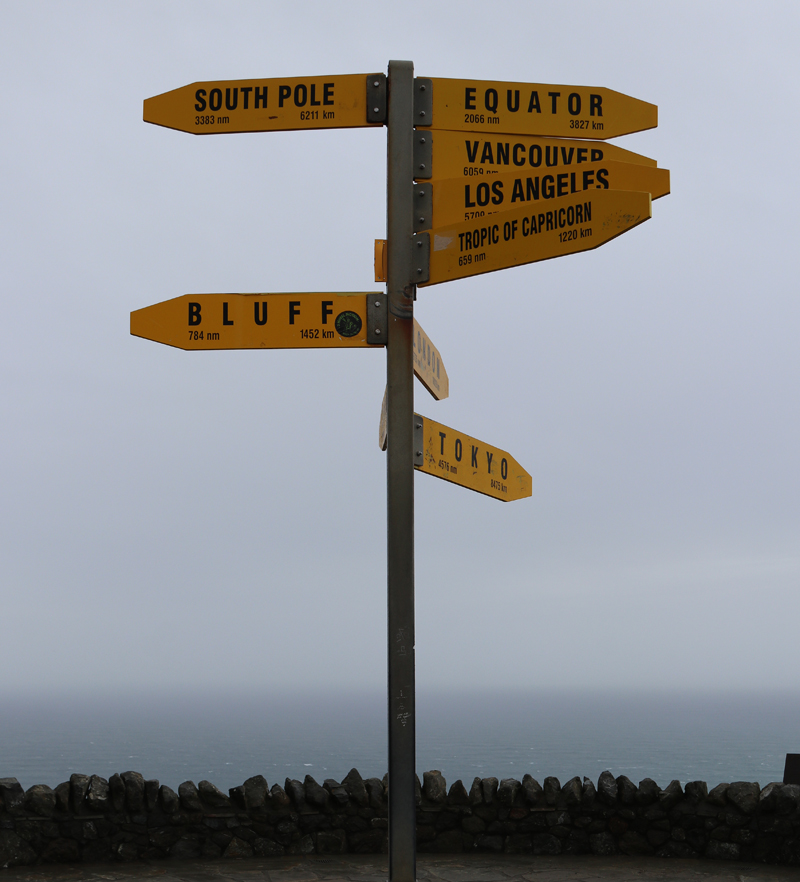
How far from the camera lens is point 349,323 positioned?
12.0ft

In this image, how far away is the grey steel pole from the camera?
3400mm

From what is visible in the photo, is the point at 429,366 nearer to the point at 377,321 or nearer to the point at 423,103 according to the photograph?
the point at 377,321

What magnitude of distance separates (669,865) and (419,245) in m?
5.29

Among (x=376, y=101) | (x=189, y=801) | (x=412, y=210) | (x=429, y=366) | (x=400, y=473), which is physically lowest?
(x=189, y=801)

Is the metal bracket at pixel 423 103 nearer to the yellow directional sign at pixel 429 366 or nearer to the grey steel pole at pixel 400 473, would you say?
the grey steel pole at pixel 400 473

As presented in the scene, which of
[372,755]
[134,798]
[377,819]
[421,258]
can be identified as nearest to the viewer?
[421,258]

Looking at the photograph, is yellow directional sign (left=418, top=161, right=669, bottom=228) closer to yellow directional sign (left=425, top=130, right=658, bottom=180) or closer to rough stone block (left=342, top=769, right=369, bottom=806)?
yellow directional sign (left=425, top=130, right=658, bottom=180)

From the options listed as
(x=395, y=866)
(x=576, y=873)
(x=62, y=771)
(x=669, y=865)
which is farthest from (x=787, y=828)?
(x=62, y=771)

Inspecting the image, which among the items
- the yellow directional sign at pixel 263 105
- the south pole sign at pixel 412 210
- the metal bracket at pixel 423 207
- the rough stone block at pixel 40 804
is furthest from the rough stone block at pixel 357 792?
the yellow directional sign at pixel 263 105

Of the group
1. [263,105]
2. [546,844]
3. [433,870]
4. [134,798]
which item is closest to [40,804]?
[134,798]

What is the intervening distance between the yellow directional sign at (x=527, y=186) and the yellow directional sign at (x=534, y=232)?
0.08m

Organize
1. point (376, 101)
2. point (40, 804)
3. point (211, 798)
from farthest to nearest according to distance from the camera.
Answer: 1. point (211, 798)
2. point (40, 804)
3. point (376, 101)

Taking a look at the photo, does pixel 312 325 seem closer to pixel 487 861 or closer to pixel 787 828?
pixel 487 861

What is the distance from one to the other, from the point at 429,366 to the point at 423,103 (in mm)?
1203
